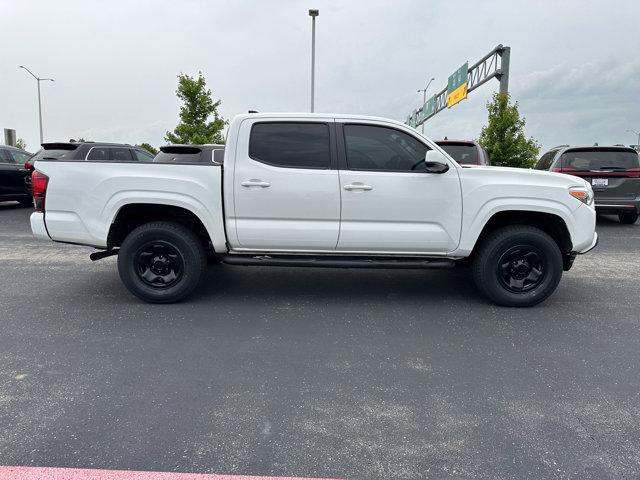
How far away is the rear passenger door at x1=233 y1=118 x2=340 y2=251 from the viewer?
4809 mm

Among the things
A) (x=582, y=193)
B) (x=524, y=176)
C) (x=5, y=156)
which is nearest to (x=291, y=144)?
(x=524, y=176)

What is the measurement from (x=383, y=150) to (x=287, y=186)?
1058mm

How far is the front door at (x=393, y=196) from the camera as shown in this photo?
4809mm

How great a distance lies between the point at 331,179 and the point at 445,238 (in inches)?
51.2

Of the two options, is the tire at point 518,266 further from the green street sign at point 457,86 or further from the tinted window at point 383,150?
the green street sign at point 457,86

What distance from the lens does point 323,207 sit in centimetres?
483

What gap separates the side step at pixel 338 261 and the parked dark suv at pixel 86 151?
23.2ft

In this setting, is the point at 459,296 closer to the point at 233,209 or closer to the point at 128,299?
the point at 233,209

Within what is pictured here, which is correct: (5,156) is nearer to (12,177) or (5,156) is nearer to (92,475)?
(12,177)

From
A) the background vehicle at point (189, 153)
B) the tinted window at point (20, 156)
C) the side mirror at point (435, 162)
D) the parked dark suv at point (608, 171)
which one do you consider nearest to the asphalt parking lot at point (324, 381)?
the side mirror at point (435, 162)

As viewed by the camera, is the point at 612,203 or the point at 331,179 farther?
the point at 612,203

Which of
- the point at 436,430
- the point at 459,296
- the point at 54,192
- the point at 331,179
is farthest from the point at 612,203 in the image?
the point at 54,192

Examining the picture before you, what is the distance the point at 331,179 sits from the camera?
480 centimetres

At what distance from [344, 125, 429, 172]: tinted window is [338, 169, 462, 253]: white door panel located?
121 mm
